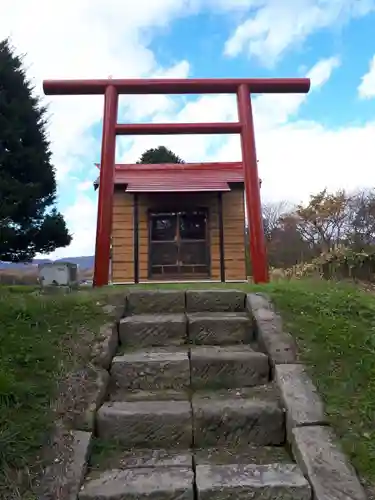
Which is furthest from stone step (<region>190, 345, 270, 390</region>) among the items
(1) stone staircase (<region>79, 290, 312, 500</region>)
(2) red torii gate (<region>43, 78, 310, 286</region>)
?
(2) red torii gate (<region>43, 78, 310, 286</region>)

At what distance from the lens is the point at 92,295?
361 cm

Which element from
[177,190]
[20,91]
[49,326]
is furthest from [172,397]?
[20,91]

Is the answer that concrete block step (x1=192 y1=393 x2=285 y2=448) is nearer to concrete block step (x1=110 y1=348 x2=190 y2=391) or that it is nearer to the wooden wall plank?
concrete block step (x1=110 y1=348 x2=190 y2=391)

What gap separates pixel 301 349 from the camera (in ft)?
9.21

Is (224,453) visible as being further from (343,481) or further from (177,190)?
(177,190)

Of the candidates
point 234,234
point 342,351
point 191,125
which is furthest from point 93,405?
point 234,234

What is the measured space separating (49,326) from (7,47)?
9.74 m

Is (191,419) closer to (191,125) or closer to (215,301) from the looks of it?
(215,301)

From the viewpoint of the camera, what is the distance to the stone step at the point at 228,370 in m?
2.72

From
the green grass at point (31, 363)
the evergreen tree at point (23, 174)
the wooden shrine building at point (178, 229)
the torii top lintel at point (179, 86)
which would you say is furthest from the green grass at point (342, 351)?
the evergreen tree at point (23, 174)

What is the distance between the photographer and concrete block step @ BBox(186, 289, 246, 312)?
142 inches

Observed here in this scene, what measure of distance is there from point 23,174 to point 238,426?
28.9 ft

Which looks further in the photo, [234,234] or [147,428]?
[234,234]

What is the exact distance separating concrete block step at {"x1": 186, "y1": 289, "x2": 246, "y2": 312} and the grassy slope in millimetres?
303
